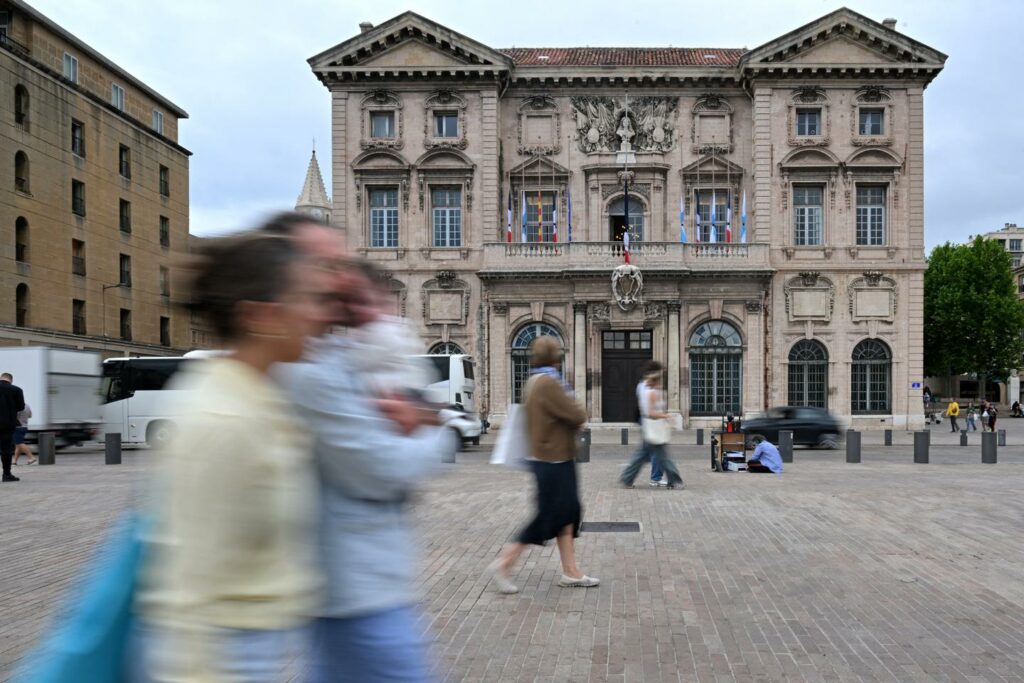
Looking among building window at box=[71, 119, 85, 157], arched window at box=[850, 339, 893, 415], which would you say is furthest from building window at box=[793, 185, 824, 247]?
building window at box=[71, 119, 85, 157]

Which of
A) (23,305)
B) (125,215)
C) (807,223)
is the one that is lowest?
(23,305)

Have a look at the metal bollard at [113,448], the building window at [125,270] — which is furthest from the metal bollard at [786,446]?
the building window at [125,270]

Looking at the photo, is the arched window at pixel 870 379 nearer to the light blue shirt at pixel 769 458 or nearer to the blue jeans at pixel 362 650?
the light blue shirt at pixel 769 458

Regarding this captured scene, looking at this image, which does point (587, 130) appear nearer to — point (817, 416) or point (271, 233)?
point (817, 416)

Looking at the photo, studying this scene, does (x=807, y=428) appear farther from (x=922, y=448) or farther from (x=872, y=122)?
(x=872, y=122)

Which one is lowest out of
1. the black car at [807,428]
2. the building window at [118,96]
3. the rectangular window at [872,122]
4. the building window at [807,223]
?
the black car at [807,428]

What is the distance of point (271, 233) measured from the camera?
2.18 m

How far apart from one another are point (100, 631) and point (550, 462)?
529 centimetres

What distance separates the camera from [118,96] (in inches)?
1811

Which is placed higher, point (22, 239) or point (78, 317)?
point (22, 239)

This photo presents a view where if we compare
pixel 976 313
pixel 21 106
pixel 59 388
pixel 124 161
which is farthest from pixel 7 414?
pixel 976 313

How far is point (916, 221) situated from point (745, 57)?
30.4ft

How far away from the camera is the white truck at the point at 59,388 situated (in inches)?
1040

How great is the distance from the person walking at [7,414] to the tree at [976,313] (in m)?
62.4
